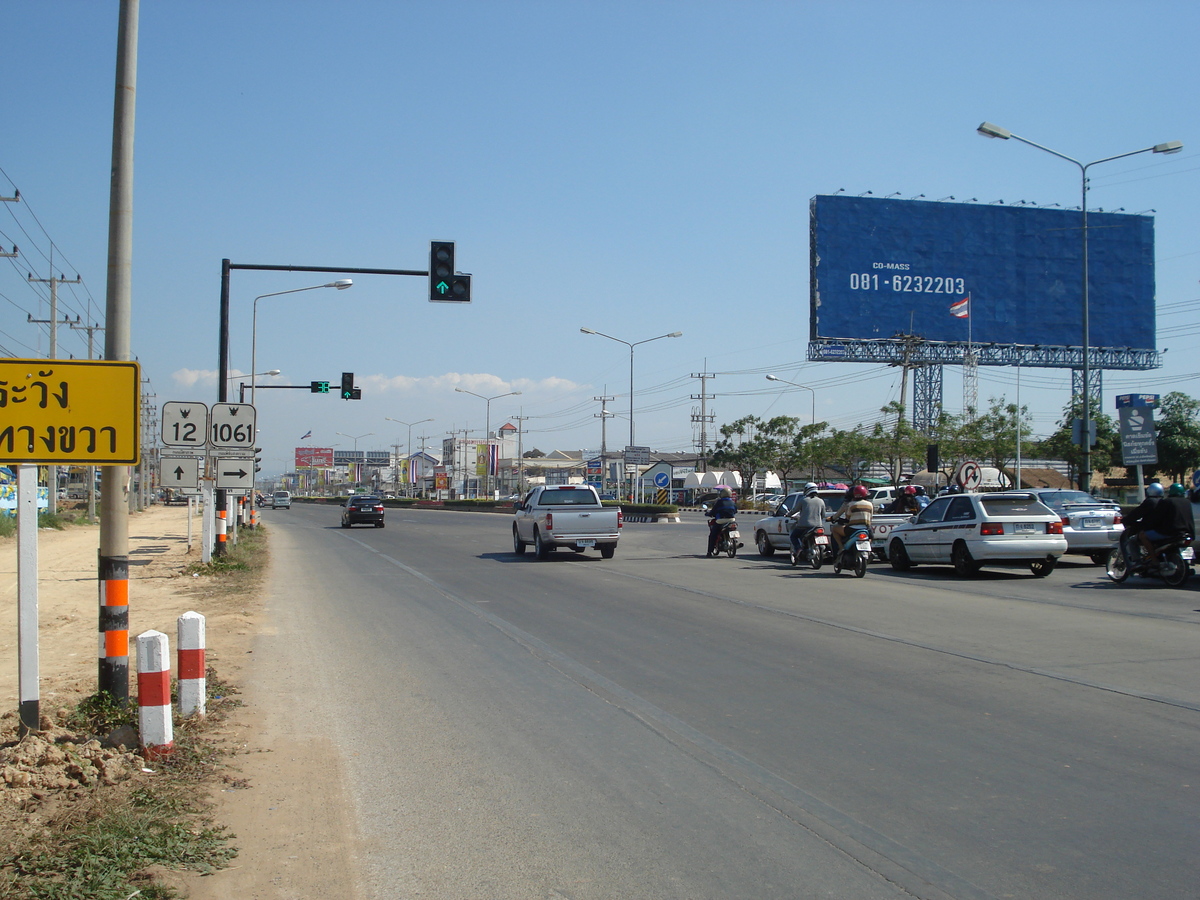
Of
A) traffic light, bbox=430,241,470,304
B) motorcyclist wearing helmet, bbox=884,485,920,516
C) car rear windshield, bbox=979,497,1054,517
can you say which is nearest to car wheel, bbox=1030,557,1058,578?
car rear windshield, bbox=979,497,1054,517

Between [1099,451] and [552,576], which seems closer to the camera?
[552,576]

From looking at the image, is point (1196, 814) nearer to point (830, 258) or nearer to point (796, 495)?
point (796, 495)

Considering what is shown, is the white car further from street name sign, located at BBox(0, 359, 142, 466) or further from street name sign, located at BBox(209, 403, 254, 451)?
street name sign, located at BBox(0, 359, 142, 466)

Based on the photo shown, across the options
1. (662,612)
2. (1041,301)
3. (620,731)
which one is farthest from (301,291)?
(1041,301)

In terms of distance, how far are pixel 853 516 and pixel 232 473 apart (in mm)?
12761

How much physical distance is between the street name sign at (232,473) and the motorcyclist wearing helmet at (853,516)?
476 inches

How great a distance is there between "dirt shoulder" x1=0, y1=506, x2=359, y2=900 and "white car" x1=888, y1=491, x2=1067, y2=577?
12.6m

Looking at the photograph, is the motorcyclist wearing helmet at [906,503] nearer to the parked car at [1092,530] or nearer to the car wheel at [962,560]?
the parked car at [1092,530]

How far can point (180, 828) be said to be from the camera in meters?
4.98

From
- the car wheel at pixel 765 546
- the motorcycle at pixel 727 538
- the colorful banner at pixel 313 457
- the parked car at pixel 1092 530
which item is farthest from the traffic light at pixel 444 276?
the colorful banner at pixel 313 457

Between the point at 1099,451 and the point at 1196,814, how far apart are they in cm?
6664

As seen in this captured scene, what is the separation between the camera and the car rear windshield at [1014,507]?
18547mm

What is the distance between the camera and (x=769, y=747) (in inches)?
260

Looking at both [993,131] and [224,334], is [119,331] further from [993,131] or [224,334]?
[993,131]
